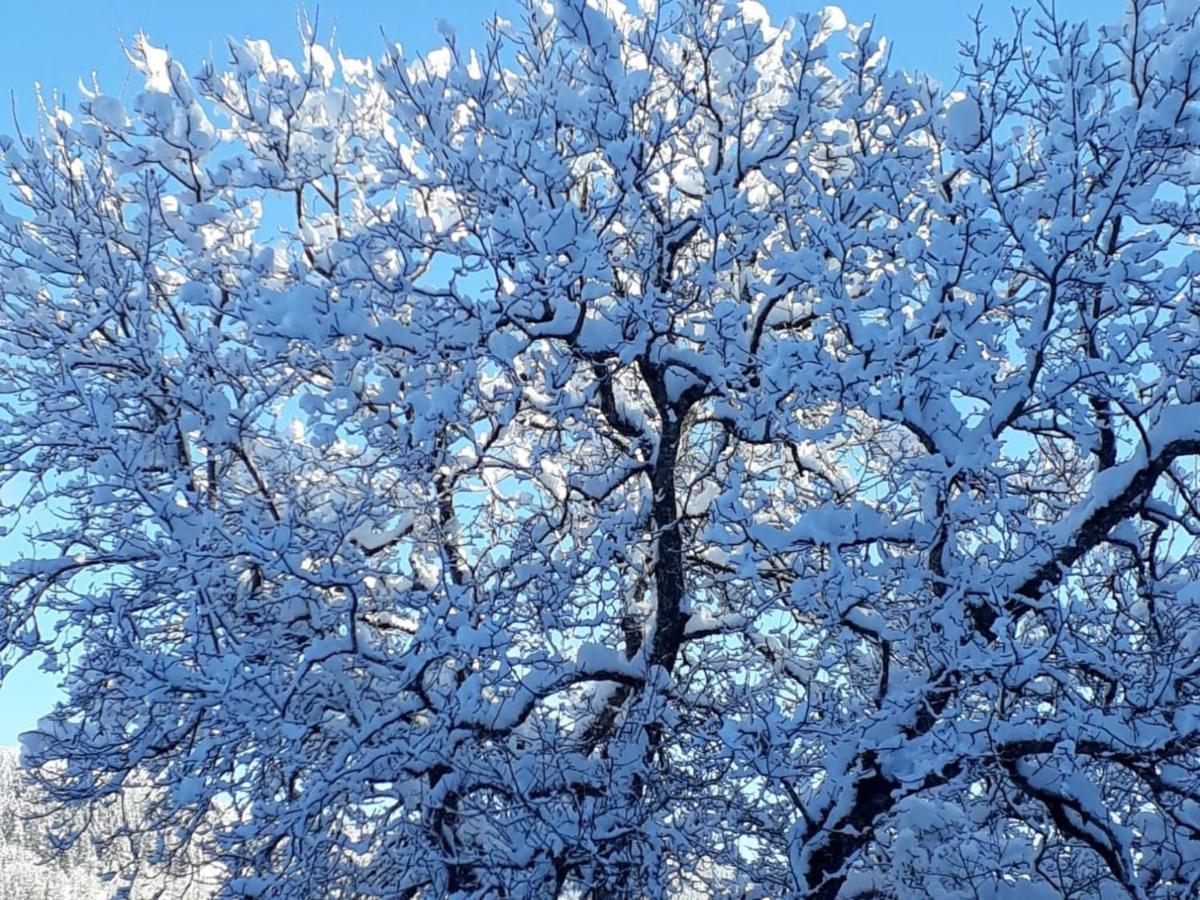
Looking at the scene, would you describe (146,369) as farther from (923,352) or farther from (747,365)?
(923,352)

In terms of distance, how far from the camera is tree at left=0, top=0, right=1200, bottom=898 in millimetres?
5367

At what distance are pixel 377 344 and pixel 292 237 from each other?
6.11ft

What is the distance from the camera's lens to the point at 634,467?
689 cm

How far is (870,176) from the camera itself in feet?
20.9

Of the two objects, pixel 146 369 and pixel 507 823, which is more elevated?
pixel 146 369

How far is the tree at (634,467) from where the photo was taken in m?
5.37

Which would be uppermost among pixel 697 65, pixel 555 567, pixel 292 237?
pixel 697 65

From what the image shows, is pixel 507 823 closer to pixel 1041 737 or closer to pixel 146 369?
pixel 1041 737

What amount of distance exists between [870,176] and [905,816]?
3650 millimetres

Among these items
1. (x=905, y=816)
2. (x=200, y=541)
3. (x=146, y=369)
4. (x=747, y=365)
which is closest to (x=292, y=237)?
(x=146, y=369)

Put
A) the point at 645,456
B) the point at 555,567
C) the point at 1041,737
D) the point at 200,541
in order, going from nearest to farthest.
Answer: the point at 1041,737, the point at 200,541, the point at 555,567, the point at 645,456

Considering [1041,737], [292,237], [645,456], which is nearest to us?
[1041,737]

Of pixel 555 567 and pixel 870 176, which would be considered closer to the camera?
pixel 555 567

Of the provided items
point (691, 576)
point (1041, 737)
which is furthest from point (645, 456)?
point (1041, 737)
